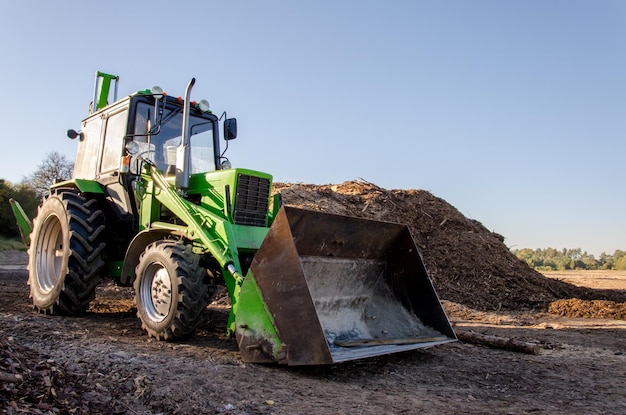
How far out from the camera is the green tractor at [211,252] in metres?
4.51

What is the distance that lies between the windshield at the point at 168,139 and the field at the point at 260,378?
2.13 meters

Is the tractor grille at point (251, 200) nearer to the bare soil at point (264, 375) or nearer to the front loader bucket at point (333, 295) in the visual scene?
the front loader bucket at point (333, 295)

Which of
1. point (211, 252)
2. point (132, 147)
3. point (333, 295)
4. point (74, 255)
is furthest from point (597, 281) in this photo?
point (74, 255)

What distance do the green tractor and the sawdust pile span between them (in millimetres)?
6105

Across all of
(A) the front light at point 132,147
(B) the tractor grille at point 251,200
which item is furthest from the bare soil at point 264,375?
(A) the front light at point 132,147

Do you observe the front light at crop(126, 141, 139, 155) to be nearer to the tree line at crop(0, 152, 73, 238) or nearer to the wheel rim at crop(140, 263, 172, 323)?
the wheel rim at crop(140, 263, 172, 323)

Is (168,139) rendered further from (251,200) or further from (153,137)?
(251,200)

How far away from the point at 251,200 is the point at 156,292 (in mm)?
1442

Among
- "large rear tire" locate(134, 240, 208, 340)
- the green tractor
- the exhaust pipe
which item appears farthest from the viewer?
the exhaust pipe

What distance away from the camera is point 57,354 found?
4461 millimetres

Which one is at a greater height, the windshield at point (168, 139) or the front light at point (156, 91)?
the front light at point (156, 91)

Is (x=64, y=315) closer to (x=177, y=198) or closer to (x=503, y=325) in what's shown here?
(x=177, y=198)

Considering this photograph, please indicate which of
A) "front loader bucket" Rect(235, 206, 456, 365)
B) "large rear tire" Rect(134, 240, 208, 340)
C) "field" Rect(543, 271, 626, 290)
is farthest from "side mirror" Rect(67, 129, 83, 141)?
"field" Rect(543, 271, 626, 290)

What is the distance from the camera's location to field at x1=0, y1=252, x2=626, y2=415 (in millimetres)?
3383
